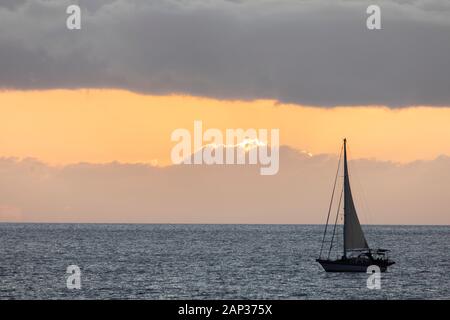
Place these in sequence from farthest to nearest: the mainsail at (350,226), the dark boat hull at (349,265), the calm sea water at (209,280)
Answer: the dark boat hull at (349,265)
the mainsail at (350,226)
the calm sea water at (209,280)

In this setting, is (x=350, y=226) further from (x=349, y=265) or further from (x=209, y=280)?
(x=209, y=280)

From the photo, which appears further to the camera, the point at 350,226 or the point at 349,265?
the point at 349,265

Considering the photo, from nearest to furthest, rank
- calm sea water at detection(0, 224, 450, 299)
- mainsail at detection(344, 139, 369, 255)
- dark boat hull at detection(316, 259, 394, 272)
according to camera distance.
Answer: calm sea water at detection(0, 224, 450, 299), mainsail at detection(344, 139, 369, 255), dark boat hull at detection(316, 259, 394, 272)

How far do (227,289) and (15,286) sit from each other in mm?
21756

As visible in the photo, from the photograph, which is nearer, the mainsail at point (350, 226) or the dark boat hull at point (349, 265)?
the mainsail at point (350, 226)

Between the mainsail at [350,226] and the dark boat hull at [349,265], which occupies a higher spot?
the mainsail at [350,226]

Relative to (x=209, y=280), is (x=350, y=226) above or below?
above

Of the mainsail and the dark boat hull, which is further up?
the mainsail

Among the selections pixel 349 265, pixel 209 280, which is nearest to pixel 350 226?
pixel 349 265

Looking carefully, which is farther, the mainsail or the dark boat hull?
the dark boat hull

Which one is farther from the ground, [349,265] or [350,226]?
[350,226]
